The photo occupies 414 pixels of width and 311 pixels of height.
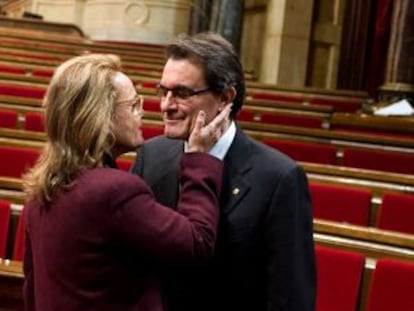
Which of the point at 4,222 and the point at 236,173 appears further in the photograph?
the point at 4,222

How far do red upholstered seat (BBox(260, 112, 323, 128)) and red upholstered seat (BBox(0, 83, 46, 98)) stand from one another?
1.02 m

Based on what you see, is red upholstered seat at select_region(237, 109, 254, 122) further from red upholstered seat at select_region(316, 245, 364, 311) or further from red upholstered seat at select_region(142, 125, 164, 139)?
red upholstered seat at select_region(316, 245, 364, 311)

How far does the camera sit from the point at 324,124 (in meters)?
3.24

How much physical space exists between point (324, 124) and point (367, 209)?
1491mm

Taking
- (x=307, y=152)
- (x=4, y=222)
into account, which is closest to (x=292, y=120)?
(x=307, y=152)

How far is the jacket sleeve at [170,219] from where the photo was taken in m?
0.75

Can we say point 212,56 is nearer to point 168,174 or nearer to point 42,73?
point 168,174

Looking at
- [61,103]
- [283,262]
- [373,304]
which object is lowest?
[373,304]

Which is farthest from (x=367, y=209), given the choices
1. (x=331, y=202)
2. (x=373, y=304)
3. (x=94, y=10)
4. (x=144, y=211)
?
(x=94, y=10)

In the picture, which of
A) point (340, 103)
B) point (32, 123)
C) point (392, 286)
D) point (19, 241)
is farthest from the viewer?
point (340, 103)

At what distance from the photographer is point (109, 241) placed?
2.47ft

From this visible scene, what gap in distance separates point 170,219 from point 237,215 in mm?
119

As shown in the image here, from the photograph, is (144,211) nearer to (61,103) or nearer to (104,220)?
(104,220)

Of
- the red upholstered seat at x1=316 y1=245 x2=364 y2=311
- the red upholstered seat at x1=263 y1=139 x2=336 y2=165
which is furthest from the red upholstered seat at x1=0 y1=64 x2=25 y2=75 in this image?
the red upholstered seat at x1=316 y1=245 x2=364 y2=311
